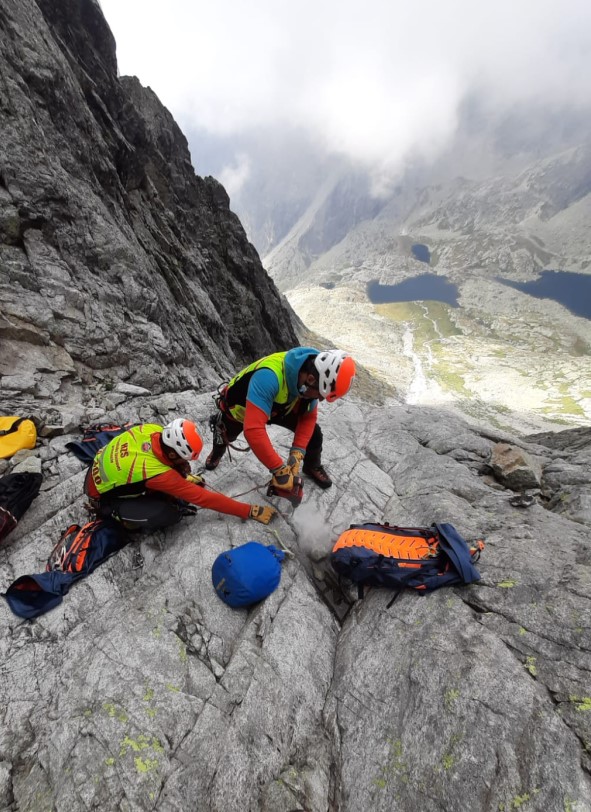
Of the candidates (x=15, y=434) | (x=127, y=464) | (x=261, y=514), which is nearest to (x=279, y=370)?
(x=261, y=514)

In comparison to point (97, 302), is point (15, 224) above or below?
above

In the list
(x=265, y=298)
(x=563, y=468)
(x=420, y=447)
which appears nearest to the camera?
(x=563, y=468)

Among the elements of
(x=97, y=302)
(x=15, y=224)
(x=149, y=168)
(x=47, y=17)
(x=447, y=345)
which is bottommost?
(x=447, y=345)

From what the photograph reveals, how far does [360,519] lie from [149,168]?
104 feet

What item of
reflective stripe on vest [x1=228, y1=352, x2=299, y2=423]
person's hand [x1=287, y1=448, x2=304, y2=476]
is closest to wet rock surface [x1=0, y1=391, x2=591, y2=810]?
person's hand [x1=287, y1=448, x2=304, y2=476]

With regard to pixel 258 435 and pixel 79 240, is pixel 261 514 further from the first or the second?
pixel 79 240

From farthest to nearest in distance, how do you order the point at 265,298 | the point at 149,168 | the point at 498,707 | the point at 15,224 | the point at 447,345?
the point at 447,345
the point at 265,298
the point at 149,168
the point at 15,224
the point at 498,707

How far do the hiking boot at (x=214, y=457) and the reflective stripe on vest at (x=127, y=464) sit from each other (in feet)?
9.62

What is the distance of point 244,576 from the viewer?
612 centimetres

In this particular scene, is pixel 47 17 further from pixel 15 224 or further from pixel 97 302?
pixel 97 302

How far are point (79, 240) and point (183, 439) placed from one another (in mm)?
13062

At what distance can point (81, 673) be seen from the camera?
16.9 ft

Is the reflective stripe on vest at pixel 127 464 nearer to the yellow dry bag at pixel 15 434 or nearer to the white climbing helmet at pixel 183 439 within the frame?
the white climbing helmet at pixel 183 439

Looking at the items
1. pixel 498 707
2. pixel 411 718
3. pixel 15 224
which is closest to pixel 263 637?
pixel 411 718
